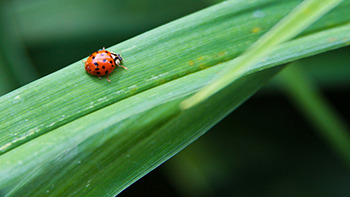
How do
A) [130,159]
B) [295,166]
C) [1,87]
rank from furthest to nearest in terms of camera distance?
[295,166] → [1,87] → [130,159]

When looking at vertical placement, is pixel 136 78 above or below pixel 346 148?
above

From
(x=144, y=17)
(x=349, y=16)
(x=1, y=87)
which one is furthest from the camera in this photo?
(x=144, y=17)

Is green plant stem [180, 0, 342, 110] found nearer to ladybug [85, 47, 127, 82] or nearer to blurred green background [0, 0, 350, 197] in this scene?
ladybug [85, 47, 127, 82]

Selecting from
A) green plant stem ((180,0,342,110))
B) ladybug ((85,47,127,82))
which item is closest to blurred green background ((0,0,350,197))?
ladybug ((85,47,127,82))

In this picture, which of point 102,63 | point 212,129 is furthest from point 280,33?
point 212,129

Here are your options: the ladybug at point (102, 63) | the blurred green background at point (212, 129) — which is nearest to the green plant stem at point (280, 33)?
the ladybug at point (102, 63)

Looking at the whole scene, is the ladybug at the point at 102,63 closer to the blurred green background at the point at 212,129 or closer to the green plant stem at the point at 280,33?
the green plant stem at the point at 280,33

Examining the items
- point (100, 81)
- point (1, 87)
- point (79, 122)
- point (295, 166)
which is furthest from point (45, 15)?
point (295, 166)

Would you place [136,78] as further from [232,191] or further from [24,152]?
[232,191]
